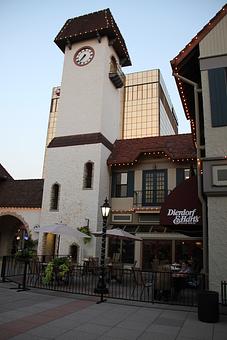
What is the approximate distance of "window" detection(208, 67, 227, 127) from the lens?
389 inches

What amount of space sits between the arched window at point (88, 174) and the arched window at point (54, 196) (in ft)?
6.89

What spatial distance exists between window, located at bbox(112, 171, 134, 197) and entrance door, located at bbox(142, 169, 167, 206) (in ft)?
3.06

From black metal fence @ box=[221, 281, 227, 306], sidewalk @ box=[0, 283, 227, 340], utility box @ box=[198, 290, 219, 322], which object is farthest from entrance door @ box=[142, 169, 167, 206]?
utility box @ box=[198, 290, 219, 322]

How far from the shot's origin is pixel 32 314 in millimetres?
7605

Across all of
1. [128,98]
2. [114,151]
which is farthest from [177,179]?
[128,98]

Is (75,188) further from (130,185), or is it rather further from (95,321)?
(95,321)

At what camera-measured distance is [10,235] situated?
25844mm

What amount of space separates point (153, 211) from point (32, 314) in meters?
12.1

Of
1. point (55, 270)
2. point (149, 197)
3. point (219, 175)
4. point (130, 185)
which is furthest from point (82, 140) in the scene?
point (219, 175)

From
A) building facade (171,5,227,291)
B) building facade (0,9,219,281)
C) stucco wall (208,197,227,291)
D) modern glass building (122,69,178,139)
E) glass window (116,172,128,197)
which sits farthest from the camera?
modern glass building (122,69,178,139)

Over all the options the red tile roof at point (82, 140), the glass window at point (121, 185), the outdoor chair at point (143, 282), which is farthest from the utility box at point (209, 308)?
the red tile roof at point (82, 140)

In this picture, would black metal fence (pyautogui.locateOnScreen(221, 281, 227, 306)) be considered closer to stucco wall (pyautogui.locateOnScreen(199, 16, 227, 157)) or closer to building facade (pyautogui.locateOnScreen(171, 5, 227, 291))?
building facade (pyautogui.locateOnScreen(171, 5, 227, 291))

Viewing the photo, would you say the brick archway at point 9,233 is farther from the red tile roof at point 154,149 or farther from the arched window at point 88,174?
the red tile roof at point 154,149

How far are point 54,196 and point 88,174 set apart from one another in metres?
2.91
